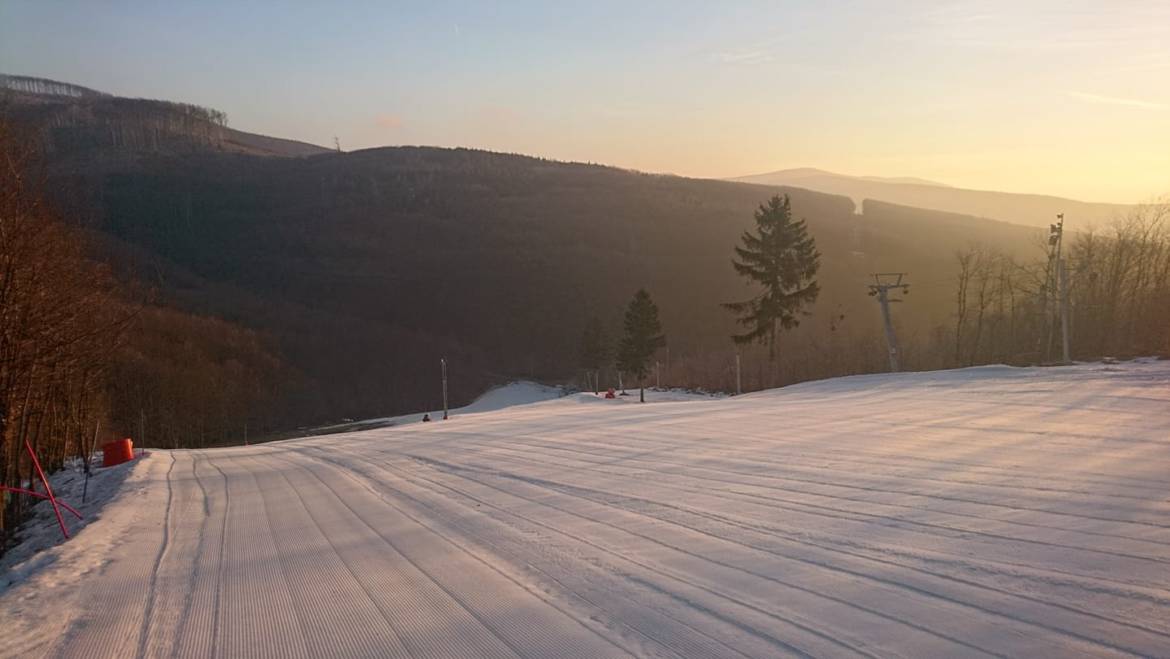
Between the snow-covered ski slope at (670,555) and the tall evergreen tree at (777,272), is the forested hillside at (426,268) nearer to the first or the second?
the tall evergreen tree at (777,272)

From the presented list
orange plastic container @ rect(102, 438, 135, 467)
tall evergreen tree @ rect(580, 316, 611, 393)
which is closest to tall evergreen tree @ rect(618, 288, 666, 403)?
tall evergreen tree @ rect(580, 316, 611, 393)

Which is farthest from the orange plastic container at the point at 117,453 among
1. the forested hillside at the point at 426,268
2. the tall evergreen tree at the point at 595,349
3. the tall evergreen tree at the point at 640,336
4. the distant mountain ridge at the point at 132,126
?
the distant mountain ridge at the point at 132,126

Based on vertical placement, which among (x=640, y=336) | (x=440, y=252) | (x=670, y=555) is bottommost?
(x=670, y=555)

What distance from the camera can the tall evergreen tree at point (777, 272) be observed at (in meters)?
46.0

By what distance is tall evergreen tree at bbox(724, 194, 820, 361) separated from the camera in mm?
46000

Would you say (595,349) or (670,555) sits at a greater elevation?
(595,349)

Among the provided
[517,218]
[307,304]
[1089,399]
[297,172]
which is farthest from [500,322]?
[1089,399]

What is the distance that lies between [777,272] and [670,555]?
40.9 m

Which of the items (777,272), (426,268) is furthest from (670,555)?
(426,268)

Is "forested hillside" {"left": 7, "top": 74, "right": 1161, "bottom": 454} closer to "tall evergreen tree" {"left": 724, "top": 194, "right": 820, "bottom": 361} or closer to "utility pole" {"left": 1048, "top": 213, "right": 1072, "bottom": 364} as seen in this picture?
"tall evergreen tree" {"left": 724, "top": 194, "right": 820, "bottom": 361}

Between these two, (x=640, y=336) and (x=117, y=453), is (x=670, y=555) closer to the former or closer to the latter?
(x=117, y=453)

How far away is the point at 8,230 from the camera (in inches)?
504

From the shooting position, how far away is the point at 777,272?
4622 centimetres

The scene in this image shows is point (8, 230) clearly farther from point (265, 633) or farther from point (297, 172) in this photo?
point (297, 172)
